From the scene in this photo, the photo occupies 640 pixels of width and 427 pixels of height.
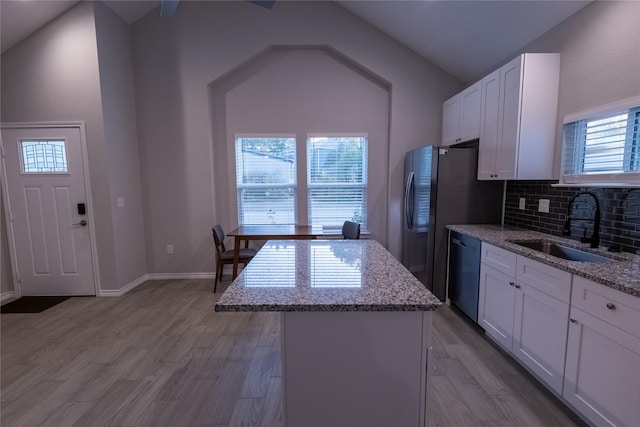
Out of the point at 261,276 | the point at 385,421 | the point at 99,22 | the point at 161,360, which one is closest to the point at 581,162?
the point at 385,421

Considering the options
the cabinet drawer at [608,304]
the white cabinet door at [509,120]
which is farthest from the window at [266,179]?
the cabinet drawer at [608,304]

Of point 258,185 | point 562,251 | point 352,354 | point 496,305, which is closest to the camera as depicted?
point 352,354

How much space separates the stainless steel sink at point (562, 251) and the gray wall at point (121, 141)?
4.36 metres

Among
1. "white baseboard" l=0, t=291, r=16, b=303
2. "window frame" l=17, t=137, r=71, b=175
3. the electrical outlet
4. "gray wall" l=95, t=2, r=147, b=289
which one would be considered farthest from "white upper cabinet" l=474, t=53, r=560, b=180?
"white baseboard" l=0, t=291, r=16, b=303

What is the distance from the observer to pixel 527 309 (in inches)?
78.7

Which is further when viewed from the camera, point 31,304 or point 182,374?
point 31,304

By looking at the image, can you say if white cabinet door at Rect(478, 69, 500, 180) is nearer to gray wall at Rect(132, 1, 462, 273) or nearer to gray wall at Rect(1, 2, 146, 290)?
gray wall at Rect(132, 1, 462, 273)

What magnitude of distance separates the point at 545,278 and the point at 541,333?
1.24 ft

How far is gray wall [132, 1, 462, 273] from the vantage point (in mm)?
3762

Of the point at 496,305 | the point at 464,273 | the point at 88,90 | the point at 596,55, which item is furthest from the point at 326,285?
the point at 88,90

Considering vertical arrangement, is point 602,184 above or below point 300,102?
below

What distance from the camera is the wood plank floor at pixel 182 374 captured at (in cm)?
172

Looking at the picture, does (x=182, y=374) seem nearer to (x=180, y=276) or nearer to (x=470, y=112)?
(x=180, y=276)

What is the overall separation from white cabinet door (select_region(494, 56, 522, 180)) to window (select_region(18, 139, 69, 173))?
4.80 meters
